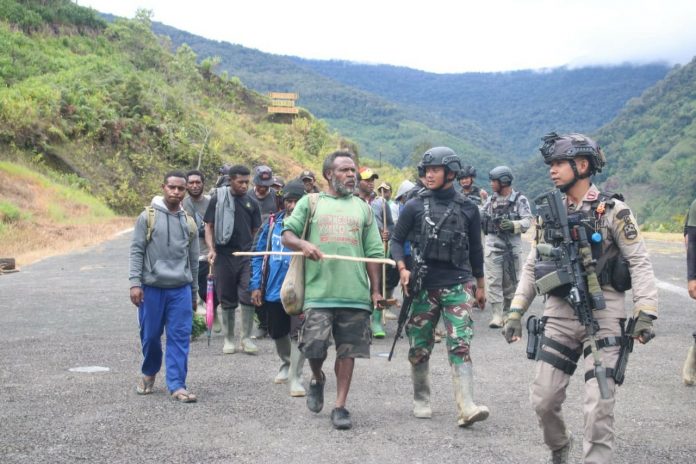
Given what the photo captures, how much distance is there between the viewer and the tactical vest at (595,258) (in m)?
4.82

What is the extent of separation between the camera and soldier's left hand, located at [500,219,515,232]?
36.2ft

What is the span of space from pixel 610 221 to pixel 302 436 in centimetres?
252

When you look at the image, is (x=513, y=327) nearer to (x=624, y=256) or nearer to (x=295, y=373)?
(x=624, y=256)

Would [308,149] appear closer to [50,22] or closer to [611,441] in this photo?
[50,22]

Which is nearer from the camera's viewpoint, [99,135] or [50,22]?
[99,135]

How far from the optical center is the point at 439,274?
20.9ft

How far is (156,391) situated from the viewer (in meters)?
7.20

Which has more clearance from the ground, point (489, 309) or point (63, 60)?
point (63, 60)

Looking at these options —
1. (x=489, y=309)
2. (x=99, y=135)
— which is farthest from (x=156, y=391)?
(x=99, y=135)

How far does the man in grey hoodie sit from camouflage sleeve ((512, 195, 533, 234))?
5.31 meters

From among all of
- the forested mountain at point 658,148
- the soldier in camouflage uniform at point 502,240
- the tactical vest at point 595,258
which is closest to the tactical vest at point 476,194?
the soldier in camouflage uniform at point 502,240

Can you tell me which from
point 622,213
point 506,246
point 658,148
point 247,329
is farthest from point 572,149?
point 658,148

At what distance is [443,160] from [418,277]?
88 centimetres

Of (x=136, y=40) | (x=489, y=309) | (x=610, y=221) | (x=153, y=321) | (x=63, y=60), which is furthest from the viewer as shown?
(x=136, y=40)
